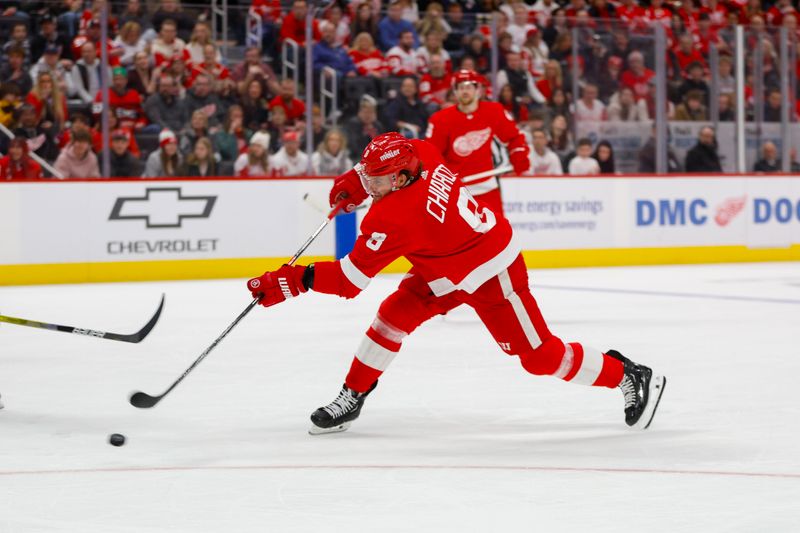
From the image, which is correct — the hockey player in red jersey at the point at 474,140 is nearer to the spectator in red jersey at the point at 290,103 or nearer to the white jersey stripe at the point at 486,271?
the white jersey stripe at the point at 486,271

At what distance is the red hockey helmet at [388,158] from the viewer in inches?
137

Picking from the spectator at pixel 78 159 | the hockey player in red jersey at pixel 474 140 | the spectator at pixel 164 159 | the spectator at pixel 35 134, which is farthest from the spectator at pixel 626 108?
the spectator at pixel 35 134

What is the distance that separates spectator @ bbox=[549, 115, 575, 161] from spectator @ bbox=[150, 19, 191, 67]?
3.08 metres

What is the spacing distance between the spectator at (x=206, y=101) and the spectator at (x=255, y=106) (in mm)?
201

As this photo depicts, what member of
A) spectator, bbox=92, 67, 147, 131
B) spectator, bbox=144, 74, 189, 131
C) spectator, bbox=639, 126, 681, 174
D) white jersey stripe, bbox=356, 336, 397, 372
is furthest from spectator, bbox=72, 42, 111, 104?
white jersey stripe, bbox=356, 336, 397, 372

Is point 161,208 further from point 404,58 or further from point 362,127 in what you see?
point 404,58

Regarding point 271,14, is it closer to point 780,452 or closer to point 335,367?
point 335,367

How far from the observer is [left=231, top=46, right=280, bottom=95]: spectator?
391 inches

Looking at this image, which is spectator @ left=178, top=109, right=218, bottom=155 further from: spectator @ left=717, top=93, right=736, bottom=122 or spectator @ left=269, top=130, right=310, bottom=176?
spectator @ left=717, top=93, right=736, bottom=122

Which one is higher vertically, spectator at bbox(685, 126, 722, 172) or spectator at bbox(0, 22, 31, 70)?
spectator at bbox(0, 22, 31, 70)

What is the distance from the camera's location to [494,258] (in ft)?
12.1

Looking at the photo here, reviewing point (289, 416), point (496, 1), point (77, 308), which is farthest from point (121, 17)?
point (289, 416)

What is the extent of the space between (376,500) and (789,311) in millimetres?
4829

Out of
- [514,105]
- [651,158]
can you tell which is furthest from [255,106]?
[651,158]
